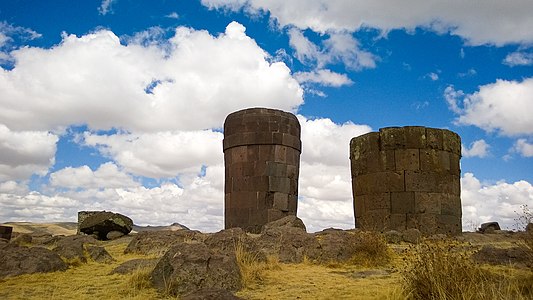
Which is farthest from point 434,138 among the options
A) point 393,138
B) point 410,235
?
point 410,235

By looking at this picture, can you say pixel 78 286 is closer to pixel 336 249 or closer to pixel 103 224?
pixel 336 249

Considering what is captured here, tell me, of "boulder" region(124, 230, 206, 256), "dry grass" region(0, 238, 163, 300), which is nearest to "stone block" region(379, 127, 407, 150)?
"boulder" region(124, 230, 206, 256)

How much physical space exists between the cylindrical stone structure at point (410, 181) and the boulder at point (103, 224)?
7.98 m

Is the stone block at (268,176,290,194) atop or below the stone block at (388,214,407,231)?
atop

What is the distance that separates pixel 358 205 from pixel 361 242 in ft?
15.6

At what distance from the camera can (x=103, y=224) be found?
15180 millimetres

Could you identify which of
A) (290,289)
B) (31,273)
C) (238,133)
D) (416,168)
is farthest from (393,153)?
(31,273)

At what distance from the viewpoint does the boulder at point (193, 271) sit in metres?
5.19

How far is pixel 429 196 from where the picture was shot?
12164 millimetres

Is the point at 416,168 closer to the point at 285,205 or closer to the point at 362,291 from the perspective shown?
the point at 285,205

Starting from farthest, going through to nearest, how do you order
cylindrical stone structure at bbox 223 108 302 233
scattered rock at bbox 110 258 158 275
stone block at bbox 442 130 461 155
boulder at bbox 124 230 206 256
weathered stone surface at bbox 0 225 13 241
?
cylindrical stone structure at bbox 223 108 302 233
weathered stone surface at bbox 0 225 13 241
stone block at bbox 442 130 461 155
boulder at bbox 124 230 206 256
scattered rock at bbox 110 258 158 275

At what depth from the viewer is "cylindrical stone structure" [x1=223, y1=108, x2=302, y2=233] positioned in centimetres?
1463

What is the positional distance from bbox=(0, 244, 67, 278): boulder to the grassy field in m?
0.19

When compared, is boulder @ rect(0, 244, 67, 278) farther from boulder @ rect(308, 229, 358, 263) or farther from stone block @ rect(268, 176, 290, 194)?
stone block @ rect(268, 176, 290, 194)
